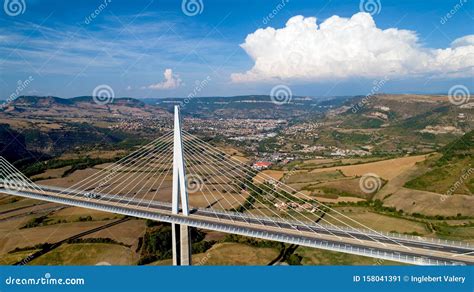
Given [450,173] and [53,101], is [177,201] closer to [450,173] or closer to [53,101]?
[450,173]

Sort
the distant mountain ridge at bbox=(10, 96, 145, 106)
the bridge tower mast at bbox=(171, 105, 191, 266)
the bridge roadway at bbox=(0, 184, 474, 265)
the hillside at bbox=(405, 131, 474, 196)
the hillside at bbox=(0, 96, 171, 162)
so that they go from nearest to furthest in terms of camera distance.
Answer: the bridge roadway at bbox=(0, 184, 474, 265), the bridge tower mast at bbox=(171, 105, 191, 266), the hillside at bbox=(405, 131, 474, 196), the hillside at bbox=(0, 96, 171, 162), the distant mountain ridge at bbox=(10, 96, 145, 106)

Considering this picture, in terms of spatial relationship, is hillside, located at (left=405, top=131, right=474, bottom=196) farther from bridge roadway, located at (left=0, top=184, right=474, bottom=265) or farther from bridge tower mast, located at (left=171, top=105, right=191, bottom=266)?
bridge tower mast, located at (left=171, top=105, right=191, bottom=266)

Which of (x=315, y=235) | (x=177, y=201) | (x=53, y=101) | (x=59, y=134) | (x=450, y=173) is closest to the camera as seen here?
(x=315, y=235)

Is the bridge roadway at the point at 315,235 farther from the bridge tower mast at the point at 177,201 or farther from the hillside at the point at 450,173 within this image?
the hillside at the point at 450,173

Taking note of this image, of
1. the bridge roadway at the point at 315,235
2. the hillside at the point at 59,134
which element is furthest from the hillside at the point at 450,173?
the hillside at the point at 59,134

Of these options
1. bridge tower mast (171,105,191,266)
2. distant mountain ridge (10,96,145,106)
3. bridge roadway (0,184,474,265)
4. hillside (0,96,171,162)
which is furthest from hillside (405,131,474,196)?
distant mountain ridge (10,96,145,106)

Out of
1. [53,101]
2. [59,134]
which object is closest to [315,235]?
[59,134]

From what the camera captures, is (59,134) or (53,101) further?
(53,101)

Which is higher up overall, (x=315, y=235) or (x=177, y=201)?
(x=177, y=201)
